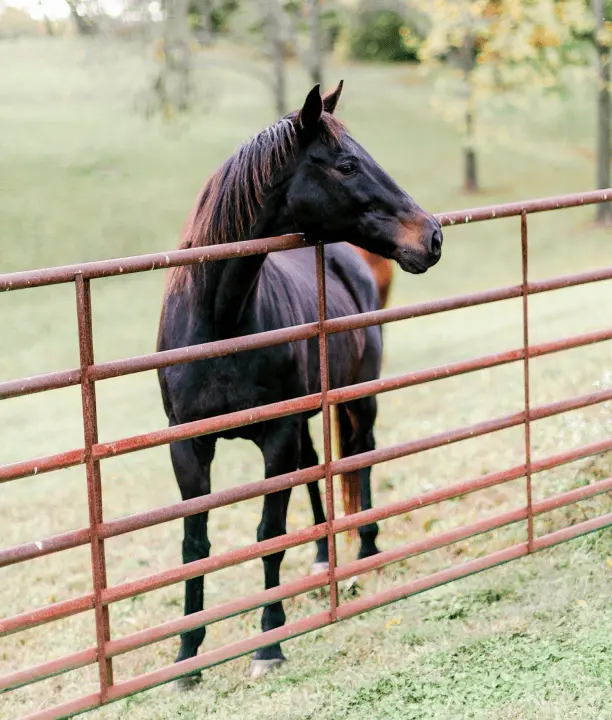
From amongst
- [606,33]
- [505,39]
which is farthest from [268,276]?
[505,39]

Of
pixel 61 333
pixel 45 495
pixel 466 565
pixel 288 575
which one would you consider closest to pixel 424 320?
pixel 61 333

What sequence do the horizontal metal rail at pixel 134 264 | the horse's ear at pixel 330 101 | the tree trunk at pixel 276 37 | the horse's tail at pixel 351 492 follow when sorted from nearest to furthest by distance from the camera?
1. the horizontal metal rail at pixel 134 264
2. the horse's ear at pixel 330 101
3. the horse's tail at pixel 351 492
4. the tree trunk at pixel 276 37

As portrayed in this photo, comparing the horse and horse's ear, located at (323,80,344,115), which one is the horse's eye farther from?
horse's ear, located at (323,80,344,115)

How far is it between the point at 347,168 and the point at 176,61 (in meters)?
17.1

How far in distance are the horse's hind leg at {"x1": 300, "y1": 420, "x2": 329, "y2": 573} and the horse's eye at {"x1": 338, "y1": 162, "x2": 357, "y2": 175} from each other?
5.79 feet

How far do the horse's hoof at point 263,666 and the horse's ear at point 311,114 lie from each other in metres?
1.92

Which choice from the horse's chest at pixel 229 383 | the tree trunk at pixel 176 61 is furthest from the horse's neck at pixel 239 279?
the tree trunk at pixel 176 61

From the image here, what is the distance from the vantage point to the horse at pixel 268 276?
3309 mm

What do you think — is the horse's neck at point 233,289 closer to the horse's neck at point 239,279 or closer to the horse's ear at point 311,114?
the horse's neck at point 239,279

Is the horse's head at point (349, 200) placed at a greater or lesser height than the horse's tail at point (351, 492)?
greater

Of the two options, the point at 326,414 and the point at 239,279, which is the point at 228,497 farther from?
the point at 239,279

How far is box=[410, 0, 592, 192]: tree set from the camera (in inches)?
599

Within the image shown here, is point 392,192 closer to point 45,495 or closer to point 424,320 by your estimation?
point 45,495

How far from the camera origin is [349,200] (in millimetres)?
3316
